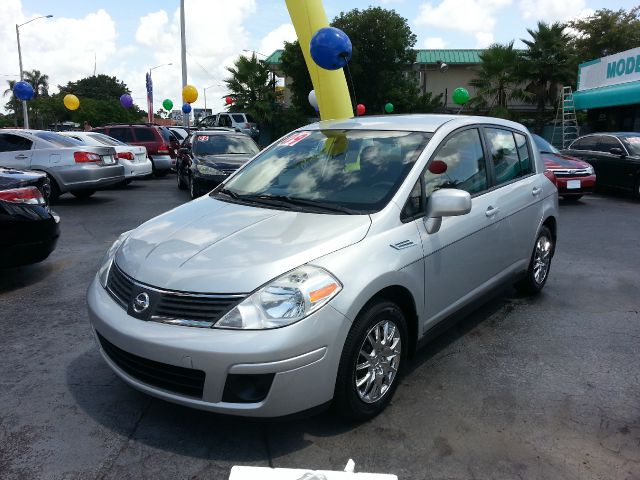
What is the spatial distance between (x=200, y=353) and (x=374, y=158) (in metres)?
1.84

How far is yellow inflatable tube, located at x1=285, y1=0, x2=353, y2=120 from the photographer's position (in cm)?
958

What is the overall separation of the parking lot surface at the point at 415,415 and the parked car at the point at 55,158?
6.27m

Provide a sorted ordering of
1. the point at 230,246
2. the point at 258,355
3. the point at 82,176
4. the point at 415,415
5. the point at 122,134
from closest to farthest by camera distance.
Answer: the point at 258,355 → the point at 230,246 → the point at 415,415 → the point at 82,176 → the point at 122,134

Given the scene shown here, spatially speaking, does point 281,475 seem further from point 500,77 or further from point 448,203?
point 500,77

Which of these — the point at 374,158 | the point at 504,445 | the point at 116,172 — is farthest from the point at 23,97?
the point at 504,445

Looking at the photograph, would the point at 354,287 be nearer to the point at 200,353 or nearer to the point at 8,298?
the point at 200,353

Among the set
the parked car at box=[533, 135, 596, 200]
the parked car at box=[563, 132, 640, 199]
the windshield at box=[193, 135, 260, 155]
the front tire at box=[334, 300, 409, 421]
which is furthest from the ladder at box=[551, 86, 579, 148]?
the front tire at box=[334, 300, 409, 421]

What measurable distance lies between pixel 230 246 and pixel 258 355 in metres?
0.71

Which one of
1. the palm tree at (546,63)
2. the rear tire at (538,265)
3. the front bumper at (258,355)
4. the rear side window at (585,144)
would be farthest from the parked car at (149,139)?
the palm tree at (546,63)

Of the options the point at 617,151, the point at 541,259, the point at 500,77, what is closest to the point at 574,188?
the point at 617,151

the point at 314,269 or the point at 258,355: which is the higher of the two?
the point at 314,269

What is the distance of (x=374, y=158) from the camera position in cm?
376

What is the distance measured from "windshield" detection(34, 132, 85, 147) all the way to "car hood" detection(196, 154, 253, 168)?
2479 mm

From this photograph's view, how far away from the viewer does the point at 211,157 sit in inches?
461
